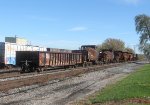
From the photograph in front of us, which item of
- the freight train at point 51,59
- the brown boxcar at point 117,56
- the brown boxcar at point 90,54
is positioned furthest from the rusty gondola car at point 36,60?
the brown boxcar at point 117,56

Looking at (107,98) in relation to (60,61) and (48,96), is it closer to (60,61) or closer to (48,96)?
(48,96)

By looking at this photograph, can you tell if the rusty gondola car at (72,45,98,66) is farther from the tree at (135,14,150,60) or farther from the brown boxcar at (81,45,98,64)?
the tree at (135,14,150,60)

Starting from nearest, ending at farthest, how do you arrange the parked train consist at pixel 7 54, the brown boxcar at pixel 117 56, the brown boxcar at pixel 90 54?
the parked train consist at pixel 7 54, the brown boxcar at pixel 90 54, the brown boxcar at pixel 117 56

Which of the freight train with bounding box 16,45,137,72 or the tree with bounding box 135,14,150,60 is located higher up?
the tree with bounding box 135,14,150,60

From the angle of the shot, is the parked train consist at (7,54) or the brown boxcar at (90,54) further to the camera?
the brown boxcar at (90,54)

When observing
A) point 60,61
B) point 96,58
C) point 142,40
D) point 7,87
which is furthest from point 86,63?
point 142,40

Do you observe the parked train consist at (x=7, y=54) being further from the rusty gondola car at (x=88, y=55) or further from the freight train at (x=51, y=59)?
the rusty gondola car at (x=88, y=55)

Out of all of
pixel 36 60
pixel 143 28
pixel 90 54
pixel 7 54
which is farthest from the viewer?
pixel 143 28

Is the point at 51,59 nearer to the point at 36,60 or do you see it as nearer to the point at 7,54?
the point at 36,60

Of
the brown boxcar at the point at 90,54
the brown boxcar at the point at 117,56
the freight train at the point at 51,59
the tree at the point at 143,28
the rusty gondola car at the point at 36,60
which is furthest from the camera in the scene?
the tree at the point at 143,28

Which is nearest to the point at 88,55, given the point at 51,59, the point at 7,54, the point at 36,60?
the point at 7,54

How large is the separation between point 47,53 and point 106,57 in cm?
3592

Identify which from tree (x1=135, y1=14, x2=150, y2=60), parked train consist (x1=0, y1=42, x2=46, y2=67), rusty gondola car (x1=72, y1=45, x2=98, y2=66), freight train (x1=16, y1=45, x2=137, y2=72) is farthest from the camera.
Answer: tree (x1=135, y1=14, x2=150, y2=60)

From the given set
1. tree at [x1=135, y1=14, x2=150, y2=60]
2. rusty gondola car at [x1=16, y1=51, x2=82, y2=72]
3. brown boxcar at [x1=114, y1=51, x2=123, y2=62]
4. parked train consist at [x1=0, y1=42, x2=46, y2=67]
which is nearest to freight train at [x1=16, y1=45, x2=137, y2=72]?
rusty gondola car at [x1=16, y1=51, x2=82, y2=72]
